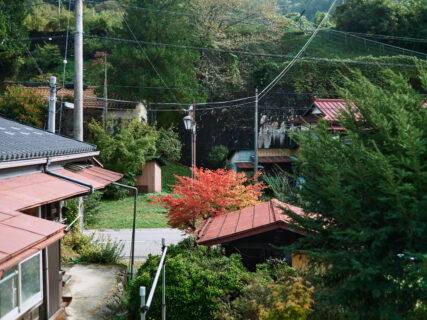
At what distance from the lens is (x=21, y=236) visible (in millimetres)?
4688

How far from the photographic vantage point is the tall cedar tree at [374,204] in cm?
490

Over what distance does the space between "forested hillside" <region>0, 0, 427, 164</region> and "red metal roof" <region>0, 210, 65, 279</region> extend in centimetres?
2283

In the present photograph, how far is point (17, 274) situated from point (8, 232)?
162 cm

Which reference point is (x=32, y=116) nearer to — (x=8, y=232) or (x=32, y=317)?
(x=32, y=317)

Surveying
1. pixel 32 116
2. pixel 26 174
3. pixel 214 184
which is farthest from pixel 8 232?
pixel 32 116

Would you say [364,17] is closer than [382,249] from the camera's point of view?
No

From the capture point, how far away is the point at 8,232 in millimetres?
4668

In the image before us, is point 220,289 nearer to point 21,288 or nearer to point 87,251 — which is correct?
point 21,288

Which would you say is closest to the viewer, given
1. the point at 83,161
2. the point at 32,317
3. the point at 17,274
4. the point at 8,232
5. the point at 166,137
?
the point at 8,232

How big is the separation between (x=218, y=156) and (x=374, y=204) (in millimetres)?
29343

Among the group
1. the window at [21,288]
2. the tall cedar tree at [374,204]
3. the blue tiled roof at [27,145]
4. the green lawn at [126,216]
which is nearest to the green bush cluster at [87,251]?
the blue tiled roof at [27,145]

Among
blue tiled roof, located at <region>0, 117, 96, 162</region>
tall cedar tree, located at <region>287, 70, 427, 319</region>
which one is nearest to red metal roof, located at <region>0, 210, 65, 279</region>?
blue tiled roof, located at <region>0, 117, 96, 162</region>

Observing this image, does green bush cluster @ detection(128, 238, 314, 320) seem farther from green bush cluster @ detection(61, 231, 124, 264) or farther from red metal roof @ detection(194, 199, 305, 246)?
green bush cluster @ detection(61, 231, 124, 264)

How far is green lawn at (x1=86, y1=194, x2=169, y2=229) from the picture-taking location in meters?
20.0
